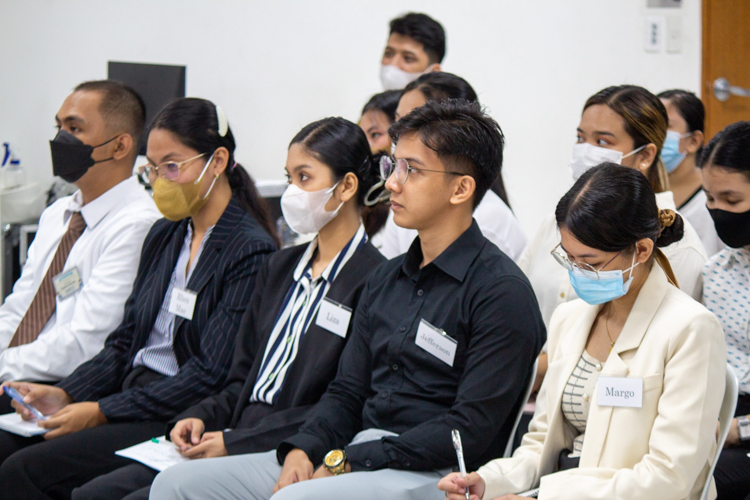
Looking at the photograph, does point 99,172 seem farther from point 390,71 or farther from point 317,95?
point 317,95

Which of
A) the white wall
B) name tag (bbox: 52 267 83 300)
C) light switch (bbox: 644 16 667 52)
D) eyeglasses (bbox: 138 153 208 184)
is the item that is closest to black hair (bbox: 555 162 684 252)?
eyeglasses (bbox: 138 153 208 184)

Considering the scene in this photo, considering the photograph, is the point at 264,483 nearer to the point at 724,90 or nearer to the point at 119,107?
the point at 119,107

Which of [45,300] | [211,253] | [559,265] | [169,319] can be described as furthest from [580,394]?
[45,300]

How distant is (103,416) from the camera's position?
2.39 m

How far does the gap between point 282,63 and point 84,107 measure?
201 centimetres

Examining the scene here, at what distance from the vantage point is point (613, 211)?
5.09 feet

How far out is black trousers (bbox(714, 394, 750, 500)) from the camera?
1710 mm

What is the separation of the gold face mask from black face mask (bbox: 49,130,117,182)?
454 millimetres

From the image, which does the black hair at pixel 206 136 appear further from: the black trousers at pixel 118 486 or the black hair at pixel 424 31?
the black hair at pixel 424 31

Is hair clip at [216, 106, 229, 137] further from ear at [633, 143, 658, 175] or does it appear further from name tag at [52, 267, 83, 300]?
ear at [633, 143, 658, 175]

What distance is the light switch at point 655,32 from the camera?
14.7 ft

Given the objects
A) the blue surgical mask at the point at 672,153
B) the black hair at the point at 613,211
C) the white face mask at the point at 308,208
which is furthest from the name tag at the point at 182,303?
the blue surgical mask at the point at 672,153

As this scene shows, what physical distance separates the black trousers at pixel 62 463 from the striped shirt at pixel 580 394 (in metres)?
1.40

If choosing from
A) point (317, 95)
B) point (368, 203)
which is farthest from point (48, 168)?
point (368, 203)
